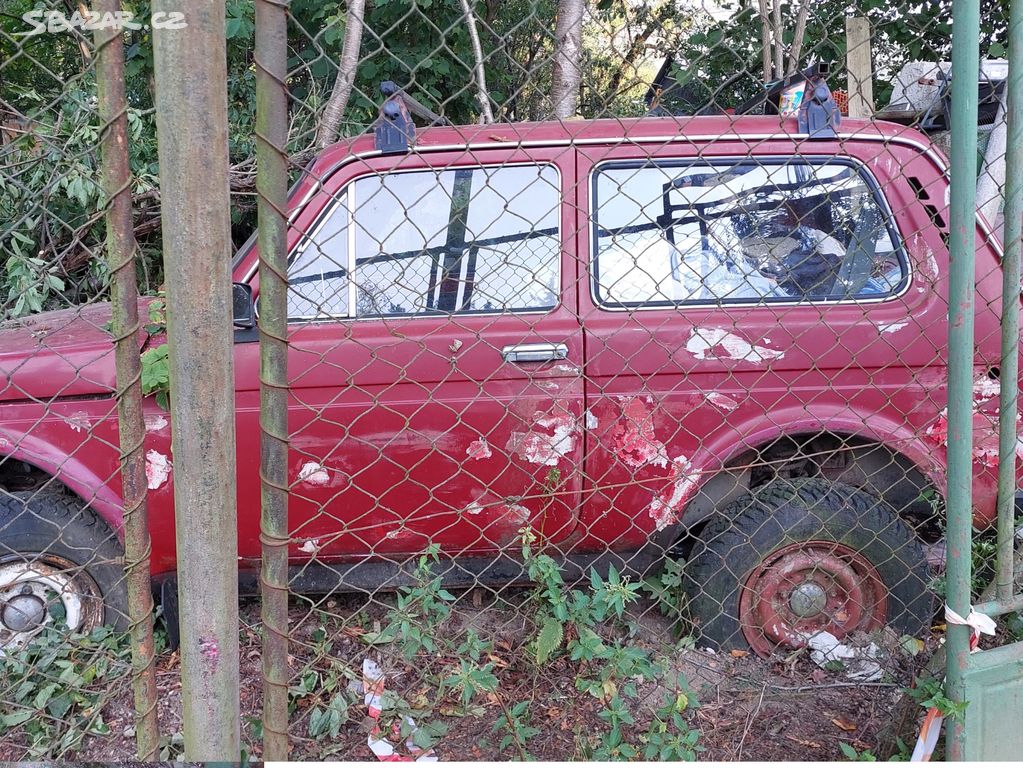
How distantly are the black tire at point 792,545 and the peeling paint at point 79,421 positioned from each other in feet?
6.82

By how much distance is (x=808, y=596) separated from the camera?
2.91 metres

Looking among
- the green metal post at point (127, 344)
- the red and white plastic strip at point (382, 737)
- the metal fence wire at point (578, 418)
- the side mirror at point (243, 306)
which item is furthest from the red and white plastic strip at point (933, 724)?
the side mirror at point (243, 306)

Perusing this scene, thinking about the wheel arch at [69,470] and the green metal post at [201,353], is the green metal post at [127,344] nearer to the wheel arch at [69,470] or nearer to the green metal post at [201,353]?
the green metal post at [201,353]

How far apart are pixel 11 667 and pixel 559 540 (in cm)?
185

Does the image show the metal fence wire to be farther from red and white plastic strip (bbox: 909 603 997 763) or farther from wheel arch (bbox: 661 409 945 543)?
red and white plastic strip (bbox: 909 603 997 763)

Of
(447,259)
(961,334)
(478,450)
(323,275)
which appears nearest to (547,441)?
(478,450)

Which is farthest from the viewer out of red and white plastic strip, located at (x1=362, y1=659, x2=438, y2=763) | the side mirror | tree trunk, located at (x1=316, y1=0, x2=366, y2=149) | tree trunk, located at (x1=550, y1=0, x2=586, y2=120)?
tree trunk, located at (x1=550, y1=0, x2=586, y2=120)

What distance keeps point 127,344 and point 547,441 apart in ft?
5.21

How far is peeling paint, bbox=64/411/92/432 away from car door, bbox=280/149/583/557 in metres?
0.68

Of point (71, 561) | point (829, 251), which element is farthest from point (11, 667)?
point (829, 251)

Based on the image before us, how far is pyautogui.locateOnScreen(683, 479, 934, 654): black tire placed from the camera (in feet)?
9.21

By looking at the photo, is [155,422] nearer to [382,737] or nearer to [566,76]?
[382,737]

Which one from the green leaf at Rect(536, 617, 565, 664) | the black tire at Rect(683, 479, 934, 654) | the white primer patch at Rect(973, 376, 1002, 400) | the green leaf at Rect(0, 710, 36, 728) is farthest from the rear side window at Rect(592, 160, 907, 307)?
the green leaf at Rect(0, 710, 36, 728)

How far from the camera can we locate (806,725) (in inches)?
102
